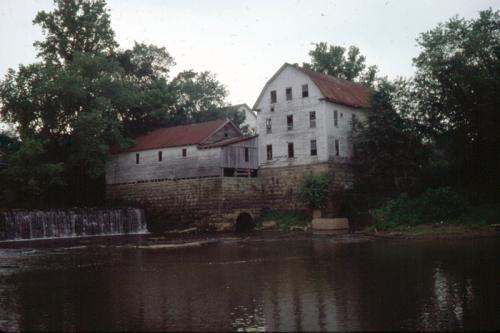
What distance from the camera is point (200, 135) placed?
49906 millimetres

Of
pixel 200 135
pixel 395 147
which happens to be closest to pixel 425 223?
pixel 395 147

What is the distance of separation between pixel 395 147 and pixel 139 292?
33.4m

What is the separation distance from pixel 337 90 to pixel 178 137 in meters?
16.3

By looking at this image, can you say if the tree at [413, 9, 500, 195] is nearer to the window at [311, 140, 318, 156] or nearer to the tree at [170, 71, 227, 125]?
the window at [311, 140, 318, 156]

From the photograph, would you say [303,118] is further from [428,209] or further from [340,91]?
[428,209]

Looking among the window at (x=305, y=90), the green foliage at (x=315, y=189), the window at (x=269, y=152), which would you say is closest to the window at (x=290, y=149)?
the window at (x=269, y=152)

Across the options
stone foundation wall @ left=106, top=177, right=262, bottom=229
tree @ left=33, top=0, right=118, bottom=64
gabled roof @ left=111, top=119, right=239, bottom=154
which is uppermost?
tree @ left=33, top=0, right=118, bottom=64

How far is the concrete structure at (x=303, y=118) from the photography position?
47656 mm

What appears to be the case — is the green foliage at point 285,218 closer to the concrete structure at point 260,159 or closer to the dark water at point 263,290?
the concrete structure at point 260,159

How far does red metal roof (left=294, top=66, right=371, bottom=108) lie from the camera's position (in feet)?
159

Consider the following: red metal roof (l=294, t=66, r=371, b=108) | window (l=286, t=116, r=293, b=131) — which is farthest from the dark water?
red metal roof (l=294, t=66, r=371, b=108)

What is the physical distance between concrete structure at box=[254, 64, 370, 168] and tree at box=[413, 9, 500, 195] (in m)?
6.78

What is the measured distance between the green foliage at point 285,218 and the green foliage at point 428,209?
8.51 metres

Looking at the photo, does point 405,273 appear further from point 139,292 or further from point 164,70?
point 164,70
